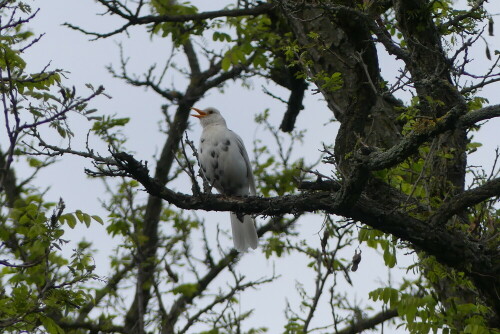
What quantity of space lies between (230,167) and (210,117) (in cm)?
123

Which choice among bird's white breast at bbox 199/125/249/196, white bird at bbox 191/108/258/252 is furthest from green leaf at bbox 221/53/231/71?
bird's white breast at bbox 199/125/249/196

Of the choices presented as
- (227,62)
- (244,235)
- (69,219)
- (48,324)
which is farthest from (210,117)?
(48,324)

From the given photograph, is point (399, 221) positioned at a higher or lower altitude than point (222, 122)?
lower

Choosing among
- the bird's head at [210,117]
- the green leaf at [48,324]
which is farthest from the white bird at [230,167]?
the green leaf at [48,324]

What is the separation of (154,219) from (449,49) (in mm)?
8251

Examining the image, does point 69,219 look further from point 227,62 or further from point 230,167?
point 227,62

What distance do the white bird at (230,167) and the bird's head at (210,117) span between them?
0.17 metres

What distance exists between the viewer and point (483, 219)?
6203 mm

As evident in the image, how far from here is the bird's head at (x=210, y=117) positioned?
32.8ft

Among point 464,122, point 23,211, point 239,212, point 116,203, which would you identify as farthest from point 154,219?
point 464,122

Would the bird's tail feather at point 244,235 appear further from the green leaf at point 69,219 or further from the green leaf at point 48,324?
the green leaf at point 48,324

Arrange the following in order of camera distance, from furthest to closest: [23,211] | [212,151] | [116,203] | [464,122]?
1. [116,203]
2. [212,151]
3. [23,211]
4. [464,122]

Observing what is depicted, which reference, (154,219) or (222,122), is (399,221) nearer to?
(222,122)

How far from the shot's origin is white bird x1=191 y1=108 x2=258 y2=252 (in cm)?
902
